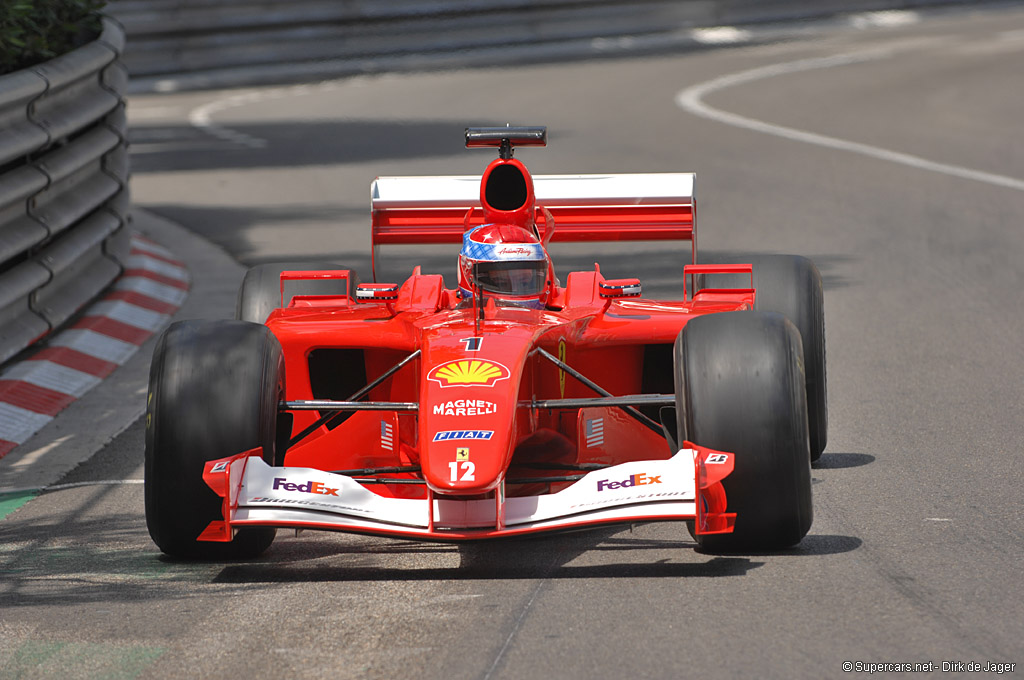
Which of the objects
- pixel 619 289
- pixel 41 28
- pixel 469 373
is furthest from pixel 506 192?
pixel 41 28

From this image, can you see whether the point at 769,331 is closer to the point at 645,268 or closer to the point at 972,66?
the point at 645,268

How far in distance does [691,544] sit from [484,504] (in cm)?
83

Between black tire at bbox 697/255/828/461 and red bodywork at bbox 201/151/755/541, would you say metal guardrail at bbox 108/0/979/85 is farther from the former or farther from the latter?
black tire at bbox 697/255/828/461

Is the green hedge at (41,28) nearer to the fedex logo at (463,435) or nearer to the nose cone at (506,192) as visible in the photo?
the nose cone at (506,192)

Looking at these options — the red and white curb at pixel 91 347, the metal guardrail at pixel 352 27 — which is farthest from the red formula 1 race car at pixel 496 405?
the metal guardrail at pixel 352 27

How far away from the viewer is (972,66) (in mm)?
24000

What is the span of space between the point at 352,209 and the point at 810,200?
13.5 ft

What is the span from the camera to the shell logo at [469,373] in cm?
550

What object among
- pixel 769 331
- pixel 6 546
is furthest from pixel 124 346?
pixel 769 331

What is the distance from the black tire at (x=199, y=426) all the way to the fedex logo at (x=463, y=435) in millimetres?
670

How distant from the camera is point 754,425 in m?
5.32

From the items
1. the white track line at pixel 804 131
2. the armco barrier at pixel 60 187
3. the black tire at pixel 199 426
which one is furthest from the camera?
the white track line at pixel 804 131

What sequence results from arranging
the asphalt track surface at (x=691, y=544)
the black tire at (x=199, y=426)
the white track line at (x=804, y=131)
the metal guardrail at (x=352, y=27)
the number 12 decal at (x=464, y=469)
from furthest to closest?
the metal guardrail at (x=352, y=27) → the white track line at (x=804, y=131) → the black tire at (x=199, y=426) → the number 12 decal at (x=464, y=469) → the asphalt track surface at (x=691, y=544)

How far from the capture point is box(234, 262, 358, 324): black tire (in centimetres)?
734
